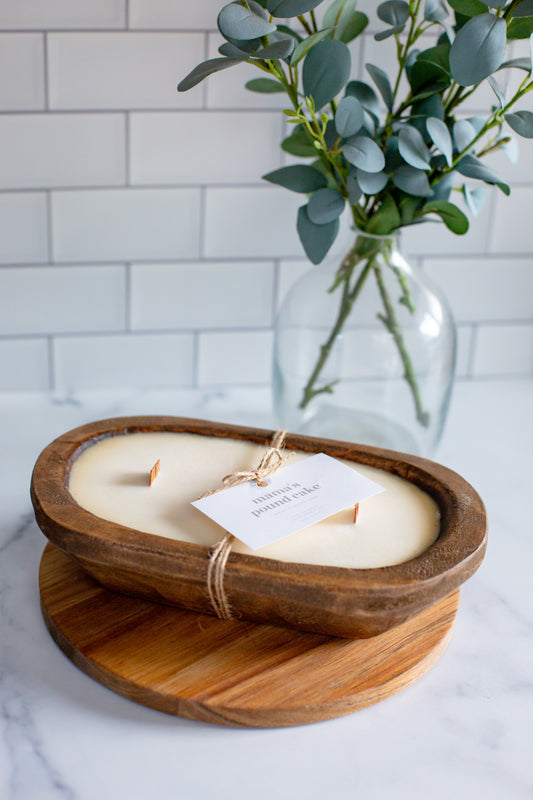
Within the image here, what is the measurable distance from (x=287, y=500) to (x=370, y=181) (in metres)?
0.31

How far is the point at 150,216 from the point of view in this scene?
0.95 m

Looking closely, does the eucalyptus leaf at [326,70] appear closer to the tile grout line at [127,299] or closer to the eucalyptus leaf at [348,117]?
the eucalyptus leaf at [348,117]

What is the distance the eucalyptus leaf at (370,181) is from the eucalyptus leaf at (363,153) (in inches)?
0.5

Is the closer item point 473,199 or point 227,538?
point 227,538

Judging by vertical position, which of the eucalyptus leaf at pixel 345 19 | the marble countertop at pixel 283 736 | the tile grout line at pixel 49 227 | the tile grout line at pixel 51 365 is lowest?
the marble countertop at pixel 283 736

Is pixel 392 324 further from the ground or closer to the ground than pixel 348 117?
closer to the ground

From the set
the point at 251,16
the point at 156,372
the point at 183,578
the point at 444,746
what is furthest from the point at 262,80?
the point at 444,746

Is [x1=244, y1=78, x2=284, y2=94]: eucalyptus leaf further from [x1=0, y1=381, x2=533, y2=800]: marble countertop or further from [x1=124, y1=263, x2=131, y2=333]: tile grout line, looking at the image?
[x1=0, y1=381, x2=533, y2=800]: marble countertop

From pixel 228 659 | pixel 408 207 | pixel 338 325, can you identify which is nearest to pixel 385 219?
pixel 408 207

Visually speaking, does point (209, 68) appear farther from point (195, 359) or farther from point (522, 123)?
point (195, 359)

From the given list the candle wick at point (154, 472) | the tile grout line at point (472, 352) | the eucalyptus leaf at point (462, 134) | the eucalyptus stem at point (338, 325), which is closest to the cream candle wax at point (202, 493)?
the candle wick at point (154, 472)

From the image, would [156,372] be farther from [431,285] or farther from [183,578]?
[183,578]

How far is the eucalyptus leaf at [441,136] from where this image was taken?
2.22ft

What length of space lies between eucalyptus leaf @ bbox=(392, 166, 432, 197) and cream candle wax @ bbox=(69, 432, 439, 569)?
0.87ft
